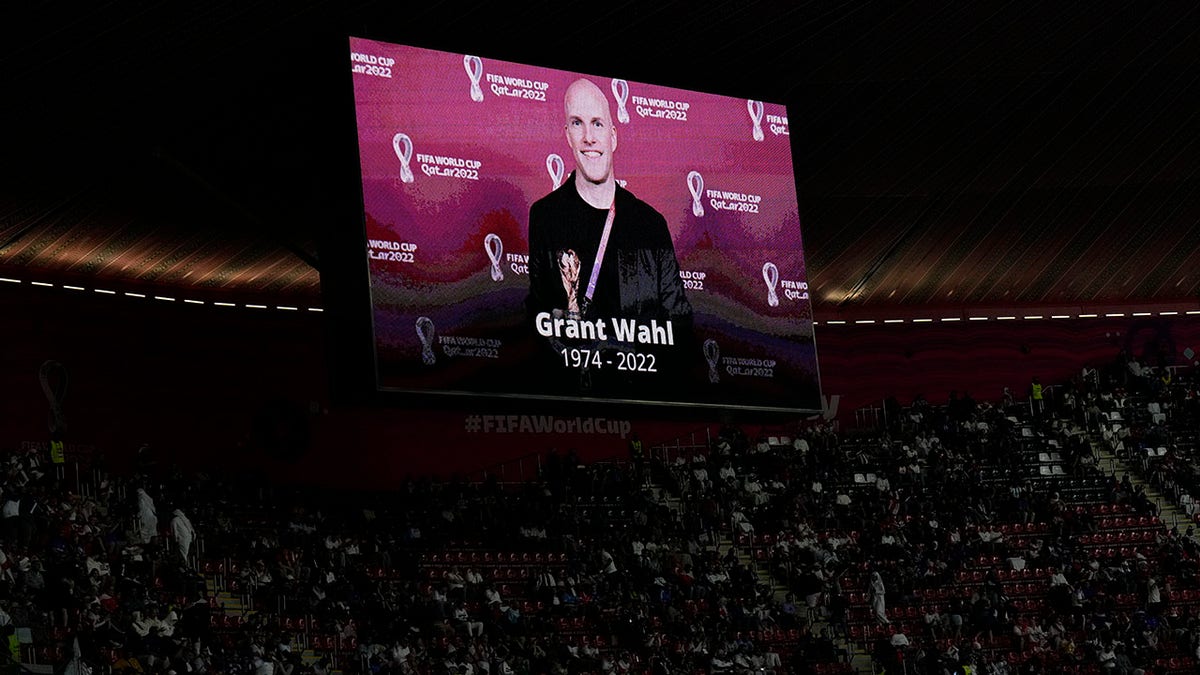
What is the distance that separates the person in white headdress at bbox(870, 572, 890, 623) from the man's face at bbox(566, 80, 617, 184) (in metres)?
9.44

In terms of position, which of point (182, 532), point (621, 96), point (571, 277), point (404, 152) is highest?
point (621, 96)

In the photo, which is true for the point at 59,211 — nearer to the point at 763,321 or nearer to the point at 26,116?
the point at 26,116

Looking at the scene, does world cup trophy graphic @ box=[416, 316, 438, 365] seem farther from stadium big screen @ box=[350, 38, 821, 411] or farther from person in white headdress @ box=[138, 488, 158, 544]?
person in white headdress @ box=[138, 488, 158, 544]

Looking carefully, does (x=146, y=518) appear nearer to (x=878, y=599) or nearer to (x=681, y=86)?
(x=681, y=86)

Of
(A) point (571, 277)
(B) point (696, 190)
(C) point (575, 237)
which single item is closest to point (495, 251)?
(A) point (571, 277)

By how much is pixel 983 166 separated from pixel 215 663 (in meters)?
15.3

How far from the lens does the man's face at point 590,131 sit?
20.7m

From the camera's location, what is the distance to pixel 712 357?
20.5 metres

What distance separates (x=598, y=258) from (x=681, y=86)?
9.10 feet

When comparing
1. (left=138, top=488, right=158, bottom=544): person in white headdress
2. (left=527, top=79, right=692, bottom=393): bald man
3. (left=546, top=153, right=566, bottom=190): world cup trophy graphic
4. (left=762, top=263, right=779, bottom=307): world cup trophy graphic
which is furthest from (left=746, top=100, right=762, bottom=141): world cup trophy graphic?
(left=138, top=488, right=158, bottom=544): person in white headdress

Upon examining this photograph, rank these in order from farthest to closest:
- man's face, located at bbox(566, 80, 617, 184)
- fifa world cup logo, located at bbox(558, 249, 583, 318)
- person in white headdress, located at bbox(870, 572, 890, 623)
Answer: person in white headdress, located at bbox(870, 572, 890, 623)
man's face, located at bbox(566, 80, 617, 184)
fifa world cup logo, located at bbox(558, 249, 583, 318)

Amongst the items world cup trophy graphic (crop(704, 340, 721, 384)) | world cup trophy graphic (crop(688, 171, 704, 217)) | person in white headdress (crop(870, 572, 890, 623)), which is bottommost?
person in white headdress (crop(870, 572, 890, 623))

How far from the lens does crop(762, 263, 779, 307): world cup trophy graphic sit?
21391 mm

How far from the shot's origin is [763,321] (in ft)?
69.5
